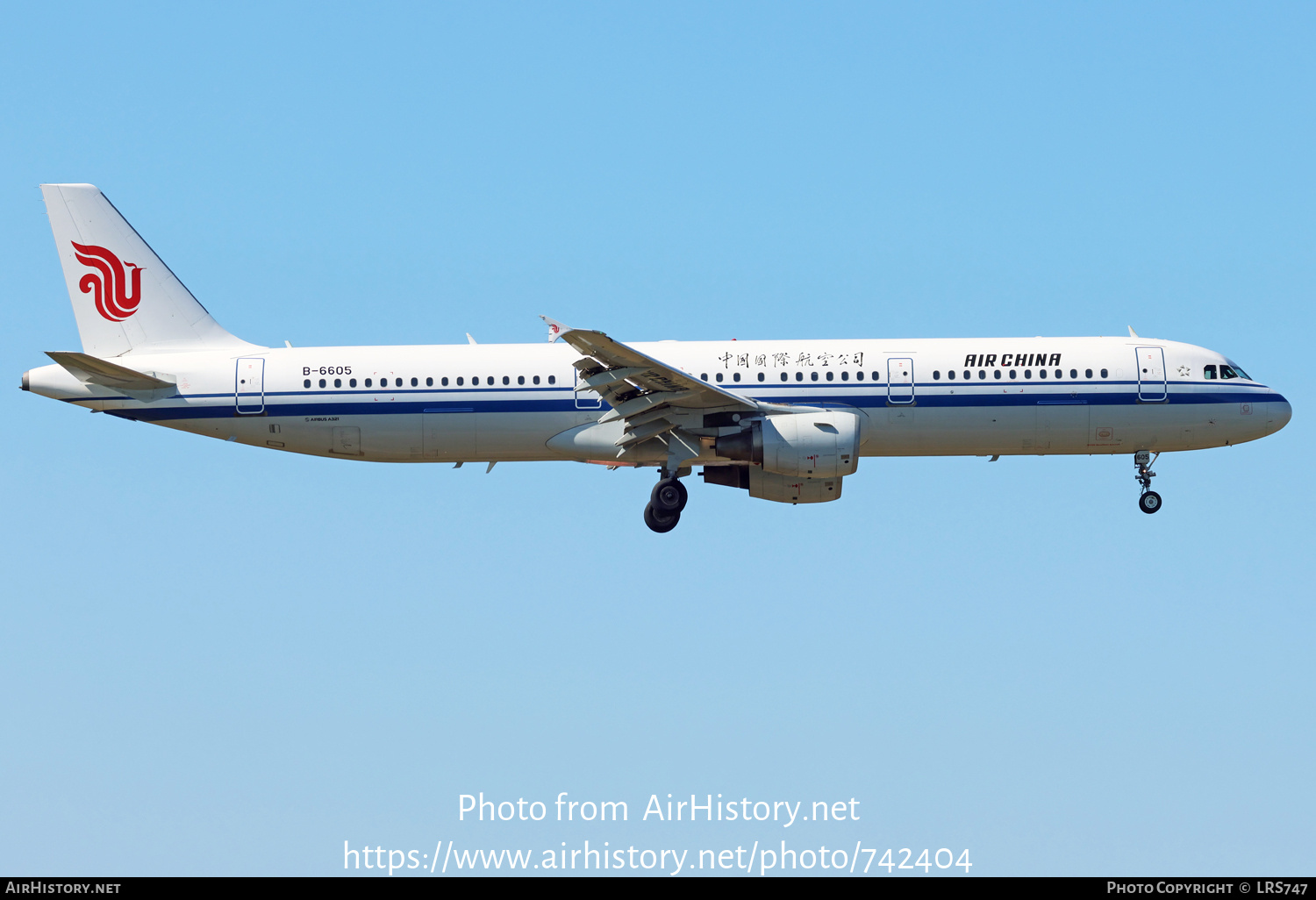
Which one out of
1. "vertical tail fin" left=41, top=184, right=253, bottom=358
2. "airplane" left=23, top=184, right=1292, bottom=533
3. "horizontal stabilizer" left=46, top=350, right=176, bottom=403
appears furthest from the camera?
"vertical tail fin" left=41, top=184, right=253, bottom=358

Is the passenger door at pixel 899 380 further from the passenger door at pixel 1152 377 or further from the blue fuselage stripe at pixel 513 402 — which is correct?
the passenger door at pixel 1152 377

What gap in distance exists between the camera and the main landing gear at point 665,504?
35188 millimetres

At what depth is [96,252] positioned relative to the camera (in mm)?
37312

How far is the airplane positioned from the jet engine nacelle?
0.80 ft

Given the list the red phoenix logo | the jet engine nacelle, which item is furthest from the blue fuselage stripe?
the red phoenix logo

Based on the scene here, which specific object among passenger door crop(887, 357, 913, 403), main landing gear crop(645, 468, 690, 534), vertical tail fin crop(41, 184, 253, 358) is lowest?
main landing gear crop(645, 468, 690, 534)

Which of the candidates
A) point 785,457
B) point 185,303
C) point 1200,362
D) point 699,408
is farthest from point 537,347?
point 1200,362

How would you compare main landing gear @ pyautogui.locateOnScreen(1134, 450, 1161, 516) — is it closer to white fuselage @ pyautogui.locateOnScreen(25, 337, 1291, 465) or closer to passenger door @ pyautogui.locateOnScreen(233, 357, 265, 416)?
white fuselage @ pyautogui.locateOnScreen(25, 337, 1291, 465)

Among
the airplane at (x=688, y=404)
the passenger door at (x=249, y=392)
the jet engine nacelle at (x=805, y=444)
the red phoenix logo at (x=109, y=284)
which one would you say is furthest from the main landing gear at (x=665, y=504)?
the red phoenix logo at (x=109, y=284)

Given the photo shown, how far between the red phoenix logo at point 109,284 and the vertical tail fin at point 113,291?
23 millimetres

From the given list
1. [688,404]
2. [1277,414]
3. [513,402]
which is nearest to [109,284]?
[513,402]

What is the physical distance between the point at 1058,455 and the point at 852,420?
6057mm

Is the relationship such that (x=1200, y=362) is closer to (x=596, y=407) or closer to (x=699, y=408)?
(x=699, y=408)

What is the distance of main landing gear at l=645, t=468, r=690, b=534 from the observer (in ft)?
115
